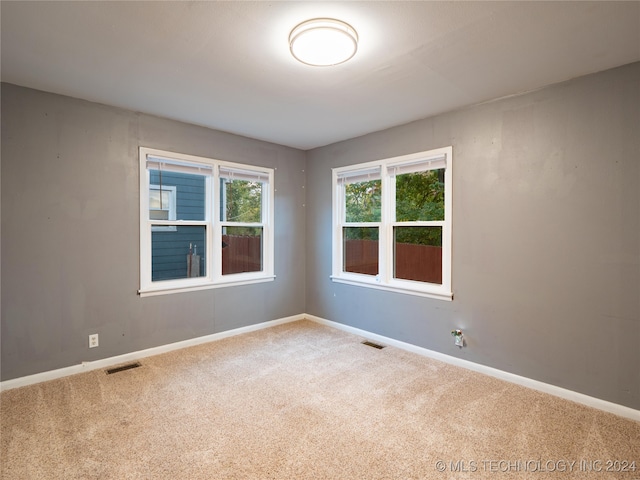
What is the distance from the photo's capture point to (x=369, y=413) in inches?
96.8

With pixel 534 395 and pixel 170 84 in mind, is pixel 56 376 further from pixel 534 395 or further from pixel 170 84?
pixel 534 395

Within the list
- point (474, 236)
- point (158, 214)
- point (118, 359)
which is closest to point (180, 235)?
point (158, 214)

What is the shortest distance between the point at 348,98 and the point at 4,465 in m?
3.43

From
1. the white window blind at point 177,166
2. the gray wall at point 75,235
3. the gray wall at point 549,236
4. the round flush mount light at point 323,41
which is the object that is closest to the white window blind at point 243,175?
the white window blind at point 177,166

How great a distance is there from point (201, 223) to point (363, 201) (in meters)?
1.98

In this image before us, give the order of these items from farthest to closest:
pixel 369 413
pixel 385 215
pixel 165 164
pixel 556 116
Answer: pixel 385 215
pixel 165 164
pixel 556 116
pixel 369 413

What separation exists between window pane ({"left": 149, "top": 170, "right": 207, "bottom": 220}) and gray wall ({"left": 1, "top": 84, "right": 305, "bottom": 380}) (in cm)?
23

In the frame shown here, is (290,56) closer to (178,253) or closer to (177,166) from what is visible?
(177,166)

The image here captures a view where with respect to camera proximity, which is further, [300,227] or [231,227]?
[300,227]

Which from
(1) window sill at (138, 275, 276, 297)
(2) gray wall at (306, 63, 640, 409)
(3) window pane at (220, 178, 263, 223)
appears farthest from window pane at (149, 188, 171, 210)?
(2) gray wall at (306, 63, 640, 409)

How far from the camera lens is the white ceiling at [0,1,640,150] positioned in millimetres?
1880

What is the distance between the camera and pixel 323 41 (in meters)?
2.05

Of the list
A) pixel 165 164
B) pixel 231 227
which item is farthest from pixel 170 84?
pixel 231 227

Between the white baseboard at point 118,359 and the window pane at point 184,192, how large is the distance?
1.40 m
